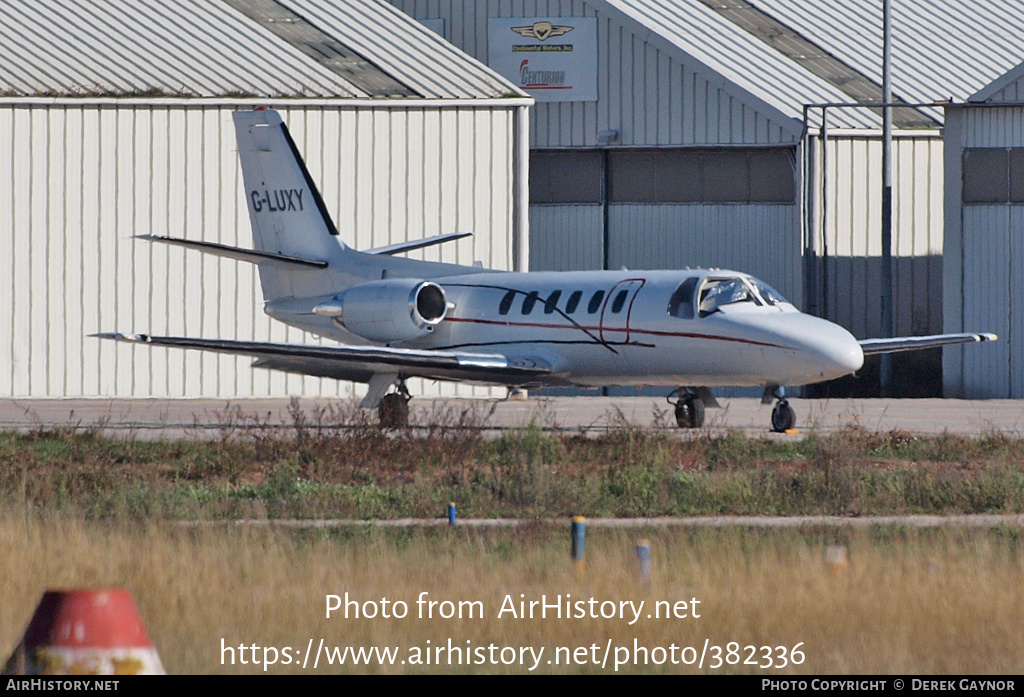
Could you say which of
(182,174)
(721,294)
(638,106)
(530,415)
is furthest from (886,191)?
(182,174)

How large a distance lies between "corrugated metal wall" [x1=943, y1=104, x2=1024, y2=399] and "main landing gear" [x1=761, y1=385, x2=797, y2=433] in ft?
36.2

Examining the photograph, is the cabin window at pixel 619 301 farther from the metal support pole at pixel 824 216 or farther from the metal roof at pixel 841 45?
the metal roof at pixel 841 45

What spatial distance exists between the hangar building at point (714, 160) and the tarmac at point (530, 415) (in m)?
3.56

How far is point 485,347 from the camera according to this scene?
77.5 feet

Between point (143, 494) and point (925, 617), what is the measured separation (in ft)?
25.2

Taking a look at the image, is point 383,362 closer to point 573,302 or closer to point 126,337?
point 573,302

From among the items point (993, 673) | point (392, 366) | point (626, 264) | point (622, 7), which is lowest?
point (993, 673)

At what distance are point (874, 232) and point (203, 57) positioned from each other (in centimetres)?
1494

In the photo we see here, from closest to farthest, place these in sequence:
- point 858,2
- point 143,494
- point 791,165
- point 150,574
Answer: point 150,574 → point 143,494 → point 791,165 → point 858,2

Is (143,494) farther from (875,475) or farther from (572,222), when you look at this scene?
(572,222)

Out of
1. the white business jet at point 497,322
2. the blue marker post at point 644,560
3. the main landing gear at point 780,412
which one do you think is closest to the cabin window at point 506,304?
the white business jet at point 497,322

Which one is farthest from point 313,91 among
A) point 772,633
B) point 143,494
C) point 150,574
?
point 772,633

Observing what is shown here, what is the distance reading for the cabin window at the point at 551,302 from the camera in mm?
22812

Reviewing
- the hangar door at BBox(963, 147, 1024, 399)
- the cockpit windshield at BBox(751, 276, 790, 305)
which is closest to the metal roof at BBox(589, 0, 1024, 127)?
the hangar door at BBox(963, 147, 1024, 399)
